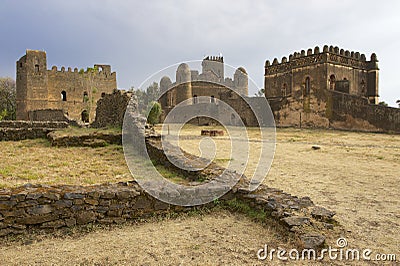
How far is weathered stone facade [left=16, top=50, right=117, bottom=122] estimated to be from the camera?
34719mm

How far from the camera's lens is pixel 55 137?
11.6 metres

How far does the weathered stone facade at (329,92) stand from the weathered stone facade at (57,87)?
2186 centimetres

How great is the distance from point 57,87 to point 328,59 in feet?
99.0

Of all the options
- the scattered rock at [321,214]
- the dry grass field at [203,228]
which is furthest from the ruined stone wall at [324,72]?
the scattered rock at [321,214]

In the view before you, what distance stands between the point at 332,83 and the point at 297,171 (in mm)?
18269

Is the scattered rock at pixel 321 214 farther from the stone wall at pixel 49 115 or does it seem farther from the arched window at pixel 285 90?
the stone wall at pixel 49 115

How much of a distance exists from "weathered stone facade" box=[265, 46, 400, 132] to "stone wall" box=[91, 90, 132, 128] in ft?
47.3

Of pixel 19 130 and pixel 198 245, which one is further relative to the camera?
pixel 19 130

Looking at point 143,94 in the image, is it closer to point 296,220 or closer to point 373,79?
point 296,220

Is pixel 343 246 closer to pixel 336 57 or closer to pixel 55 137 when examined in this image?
pixel 55 137

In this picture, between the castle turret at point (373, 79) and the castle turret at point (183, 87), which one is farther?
the castle turret at point (183, 87)

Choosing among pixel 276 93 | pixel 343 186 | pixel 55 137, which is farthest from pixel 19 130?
pixel 276 93

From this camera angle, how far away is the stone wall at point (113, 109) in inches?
588

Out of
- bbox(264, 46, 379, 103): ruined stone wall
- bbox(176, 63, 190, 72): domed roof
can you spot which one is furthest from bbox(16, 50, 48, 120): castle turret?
bbox(264, 46, 379, 103): ruined stone wall
